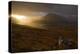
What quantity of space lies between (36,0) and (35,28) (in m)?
0.38

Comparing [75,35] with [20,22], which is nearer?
[20,22]

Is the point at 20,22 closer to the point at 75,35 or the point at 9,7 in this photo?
the point at 9,7

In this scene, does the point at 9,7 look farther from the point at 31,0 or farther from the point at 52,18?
the point at 52,18

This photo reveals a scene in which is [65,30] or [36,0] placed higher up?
[36,0]

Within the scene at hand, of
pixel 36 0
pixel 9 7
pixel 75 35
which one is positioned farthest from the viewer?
pixel 75 35

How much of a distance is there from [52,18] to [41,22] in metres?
0.17

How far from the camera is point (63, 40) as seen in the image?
2600 millimetres

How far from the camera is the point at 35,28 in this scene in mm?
2457

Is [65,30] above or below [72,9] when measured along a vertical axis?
below

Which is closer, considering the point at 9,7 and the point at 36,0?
the point at 9,7

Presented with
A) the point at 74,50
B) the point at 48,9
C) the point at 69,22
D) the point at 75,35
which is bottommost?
the point at 74,50

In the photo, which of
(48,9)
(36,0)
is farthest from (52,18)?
(36,0)

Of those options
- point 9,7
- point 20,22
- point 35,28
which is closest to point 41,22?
point 35,28

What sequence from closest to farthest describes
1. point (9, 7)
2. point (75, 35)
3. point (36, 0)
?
point (9, 7) → point (36, 0) → point (75, 35)
